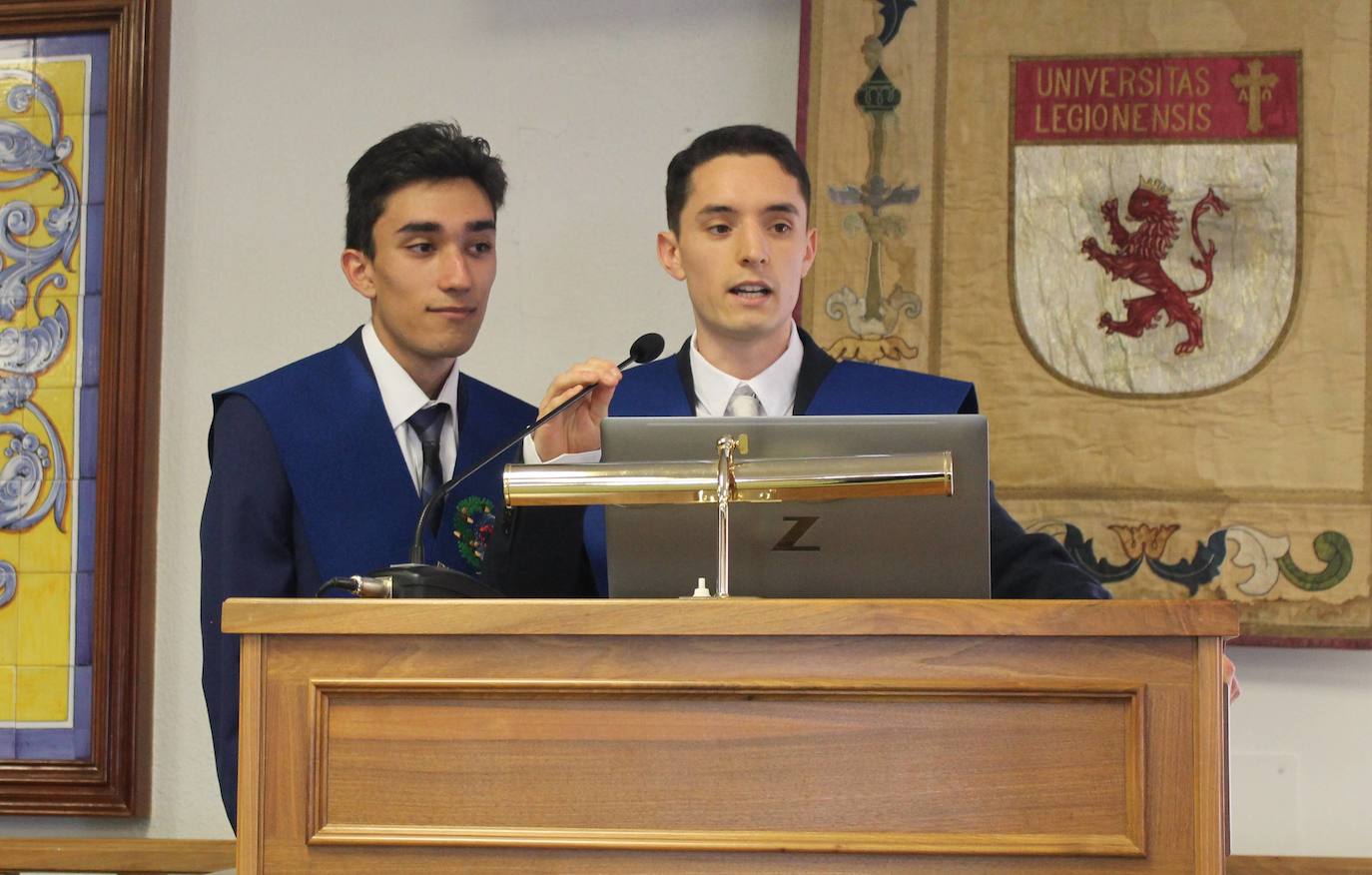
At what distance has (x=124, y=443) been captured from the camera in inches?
122

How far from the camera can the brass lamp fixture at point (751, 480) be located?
1479mm

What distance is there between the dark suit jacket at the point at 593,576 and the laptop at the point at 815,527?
314 millimetres

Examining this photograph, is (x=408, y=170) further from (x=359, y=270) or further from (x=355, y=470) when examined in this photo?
(x=355, y=470)

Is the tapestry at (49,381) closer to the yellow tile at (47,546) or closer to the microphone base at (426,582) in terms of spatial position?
the yellow tile at (47,546)

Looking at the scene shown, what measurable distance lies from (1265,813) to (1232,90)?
4.17 ft

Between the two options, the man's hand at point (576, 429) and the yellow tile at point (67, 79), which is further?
the yellow tile at point (67, 79)

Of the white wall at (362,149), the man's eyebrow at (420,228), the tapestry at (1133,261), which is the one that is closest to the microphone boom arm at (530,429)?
the man's eyebrow at (420,228)

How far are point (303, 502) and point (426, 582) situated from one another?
709mm

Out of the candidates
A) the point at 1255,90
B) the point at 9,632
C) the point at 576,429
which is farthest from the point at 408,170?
the point at 1255,90

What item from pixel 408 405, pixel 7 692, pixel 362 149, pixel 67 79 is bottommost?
pixel 7 692

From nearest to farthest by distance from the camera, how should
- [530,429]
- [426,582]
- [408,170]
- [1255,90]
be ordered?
[426,582] → [530,429] → [408,170] → [1255,90]

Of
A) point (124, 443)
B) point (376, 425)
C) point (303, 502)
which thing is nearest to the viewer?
point (303, 502)

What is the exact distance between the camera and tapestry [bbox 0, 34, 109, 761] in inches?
123

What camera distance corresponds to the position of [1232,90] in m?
2.80
